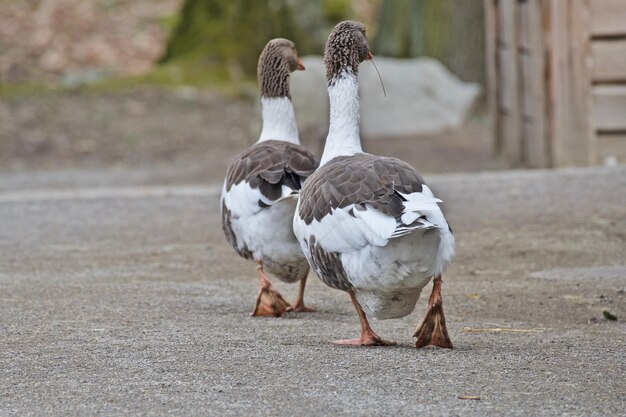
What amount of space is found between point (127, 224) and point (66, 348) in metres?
4.44

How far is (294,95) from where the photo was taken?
1539 cm

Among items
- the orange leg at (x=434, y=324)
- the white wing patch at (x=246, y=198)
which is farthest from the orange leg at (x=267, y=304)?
the orange leg at (x=434, y=324)

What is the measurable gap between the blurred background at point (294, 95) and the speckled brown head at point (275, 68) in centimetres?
534

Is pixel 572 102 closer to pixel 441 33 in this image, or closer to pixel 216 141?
pixel 216 141

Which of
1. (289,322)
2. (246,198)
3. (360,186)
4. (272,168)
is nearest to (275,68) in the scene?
(272,168)

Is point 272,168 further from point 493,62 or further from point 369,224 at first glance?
point 493,62

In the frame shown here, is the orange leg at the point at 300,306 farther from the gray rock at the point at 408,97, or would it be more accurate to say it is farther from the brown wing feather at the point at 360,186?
the gray rock at the point at 408,97

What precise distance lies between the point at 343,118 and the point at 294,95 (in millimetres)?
9664

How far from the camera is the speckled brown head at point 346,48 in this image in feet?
19.2

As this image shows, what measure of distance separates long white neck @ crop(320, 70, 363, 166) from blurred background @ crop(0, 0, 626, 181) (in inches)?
247

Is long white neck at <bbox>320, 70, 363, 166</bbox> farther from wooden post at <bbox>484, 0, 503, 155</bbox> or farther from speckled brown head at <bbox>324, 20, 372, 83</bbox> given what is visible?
wooden post at <bbox>484, 0, 503, 155</bbox>

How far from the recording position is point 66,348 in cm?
507

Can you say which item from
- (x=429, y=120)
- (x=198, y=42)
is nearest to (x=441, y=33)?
(x=429, y=120)

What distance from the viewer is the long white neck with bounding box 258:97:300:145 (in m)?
6.86
